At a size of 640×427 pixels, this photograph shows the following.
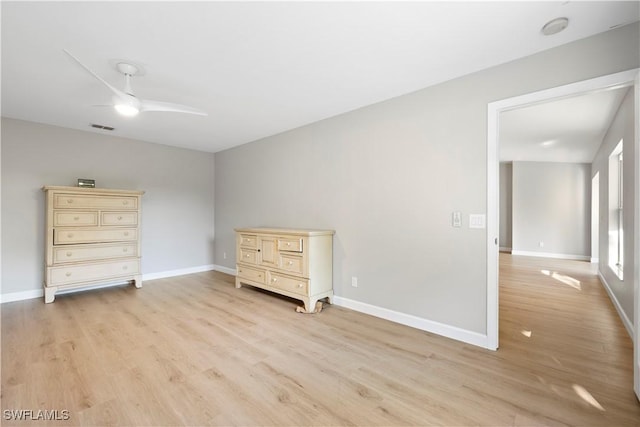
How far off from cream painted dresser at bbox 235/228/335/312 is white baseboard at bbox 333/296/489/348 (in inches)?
14.8

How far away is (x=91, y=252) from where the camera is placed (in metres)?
4.03

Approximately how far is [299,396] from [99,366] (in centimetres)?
158

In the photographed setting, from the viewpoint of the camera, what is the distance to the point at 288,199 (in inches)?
173

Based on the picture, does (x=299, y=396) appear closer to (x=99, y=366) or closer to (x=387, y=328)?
(x=387, y=328)

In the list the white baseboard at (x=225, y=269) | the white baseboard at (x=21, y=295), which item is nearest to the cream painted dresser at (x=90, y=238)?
the white baseboard at (x=21, y=295)

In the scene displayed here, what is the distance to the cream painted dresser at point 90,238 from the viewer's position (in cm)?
375

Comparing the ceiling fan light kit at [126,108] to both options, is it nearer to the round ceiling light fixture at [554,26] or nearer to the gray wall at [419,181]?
the gray wall at [419,181]

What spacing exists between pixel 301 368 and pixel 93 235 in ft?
12.1

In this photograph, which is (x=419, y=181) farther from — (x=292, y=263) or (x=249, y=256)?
(x=249, y=256)

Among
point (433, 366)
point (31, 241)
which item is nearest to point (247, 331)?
point (433, 366)

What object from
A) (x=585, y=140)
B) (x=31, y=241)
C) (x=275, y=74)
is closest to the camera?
(x=275, y=74)

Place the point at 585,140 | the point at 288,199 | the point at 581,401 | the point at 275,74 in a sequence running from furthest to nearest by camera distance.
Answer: the point at 585,140, the point at 288,199, the point at 275,74, the point at 581,401

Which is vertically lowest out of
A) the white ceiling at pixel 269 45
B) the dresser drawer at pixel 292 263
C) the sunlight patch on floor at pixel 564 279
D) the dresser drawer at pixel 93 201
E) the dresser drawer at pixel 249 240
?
the sunlight patch on floor at pixel 564 279

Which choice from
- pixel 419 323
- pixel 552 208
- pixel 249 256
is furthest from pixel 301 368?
pixel 552 208
